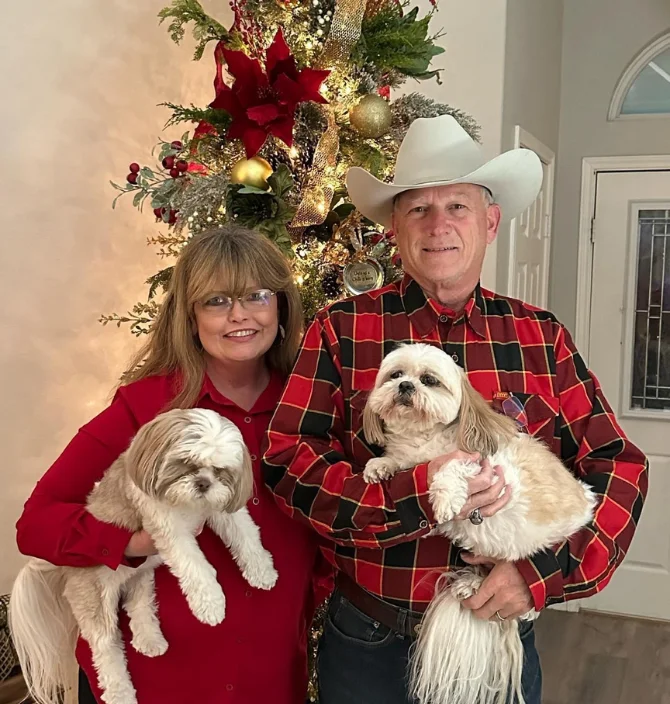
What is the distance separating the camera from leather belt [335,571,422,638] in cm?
149

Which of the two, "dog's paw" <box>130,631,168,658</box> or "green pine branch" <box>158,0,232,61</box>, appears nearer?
"dog's paw" <box>130,631,168,658</box>

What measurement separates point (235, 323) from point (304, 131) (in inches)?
36.6

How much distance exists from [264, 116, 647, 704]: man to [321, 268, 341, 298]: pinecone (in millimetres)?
551

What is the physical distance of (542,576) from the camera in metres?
1.39

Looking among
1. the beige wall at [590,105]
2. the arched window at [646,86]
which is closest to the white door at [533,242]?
the beige wall at [590,105]

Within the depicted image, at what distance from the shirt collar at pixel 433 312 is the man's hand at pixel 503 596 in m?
0.54

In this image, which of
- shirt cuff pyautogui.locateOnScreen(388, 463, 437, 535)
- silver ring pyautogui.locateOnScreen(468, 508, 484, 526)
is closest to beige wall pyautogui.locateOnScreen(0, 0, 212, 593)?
shirt cuff pyautogui.locateOnScreen(388, 463, 437, 535)

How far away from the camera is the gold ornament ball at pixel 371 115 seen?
7.08ft

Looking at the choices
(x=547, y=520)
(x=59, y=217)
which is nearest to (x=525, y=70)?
(x=59, y=217)

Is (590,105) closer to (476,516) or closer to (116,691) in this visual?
(476,516)

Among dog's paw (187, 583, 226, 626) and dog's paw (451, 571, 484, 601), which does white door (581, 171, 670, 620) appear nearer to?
dog's paw (451, 571, 484, 601)

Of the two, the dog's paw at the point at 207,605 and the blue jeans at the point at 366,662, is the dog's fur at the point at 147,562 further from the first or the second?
the blue jeans at the point at 366,662

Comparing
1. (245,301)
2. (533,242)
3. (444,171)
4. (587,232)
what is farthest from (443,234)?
(587,232)

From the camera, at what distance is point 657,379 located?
14.2 ft
